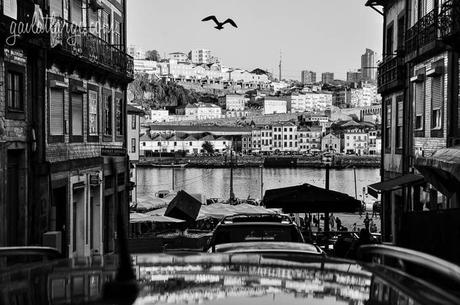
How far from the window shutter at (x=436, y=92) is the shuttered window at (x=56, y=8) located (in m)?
9.50

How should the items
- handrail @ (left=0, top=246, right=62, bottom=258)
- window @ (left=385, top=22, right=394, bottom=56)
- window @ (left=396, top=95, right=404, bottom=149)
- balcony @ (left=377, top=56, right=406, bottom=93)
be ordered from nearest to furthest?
handrail @ (left=0, top=246, right=62, bottom=258) → balcony @ (left=377, top=56, right=406, bottom=93) → window @ (left=396, top=95, right=404, bottom=149) → window @ (left=385, top=22, right=394, bottom=56)

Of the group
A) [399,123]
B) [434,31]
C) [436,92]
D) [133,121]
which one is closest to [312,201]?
[436,92]

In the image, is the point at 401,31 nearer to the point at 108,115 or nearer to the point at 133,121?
the point at 108,115

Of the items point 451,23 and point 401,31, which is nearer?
point 451,23

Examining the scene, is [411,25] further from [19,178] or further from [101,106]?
[19,178]

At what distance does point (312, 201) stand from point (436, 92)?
415 cm

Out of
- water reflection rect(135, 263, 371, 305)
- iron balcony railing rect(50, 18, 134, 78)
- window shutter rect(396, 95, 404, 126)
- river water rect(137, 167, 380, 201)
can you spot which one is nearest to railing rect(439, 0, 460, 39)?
window shutter rect(396, 95, 404, 126)

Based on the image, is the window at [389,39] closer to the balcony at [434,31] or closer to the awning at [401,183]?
the balcony at [434,31]

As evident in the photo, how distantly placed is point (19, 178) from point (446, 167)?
9289mm

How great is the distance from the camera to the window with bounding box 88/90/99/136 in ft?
73.7

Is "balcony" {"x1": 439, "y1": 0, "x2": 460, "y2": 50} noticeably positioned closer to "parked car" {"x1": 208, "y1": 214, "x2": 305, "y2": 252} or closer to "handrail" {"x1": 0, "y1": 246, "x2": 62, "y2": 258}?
"parked car" {"x1": 208, "y1": 214, "x2": 305, "y2": 252}

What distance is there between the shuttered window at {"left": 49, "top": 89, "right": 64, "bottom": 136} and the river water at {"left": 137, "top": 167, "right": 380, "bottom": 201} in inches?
3618

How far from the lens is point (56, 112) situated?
19.1m

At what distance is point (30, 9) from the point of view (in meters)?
16.6
